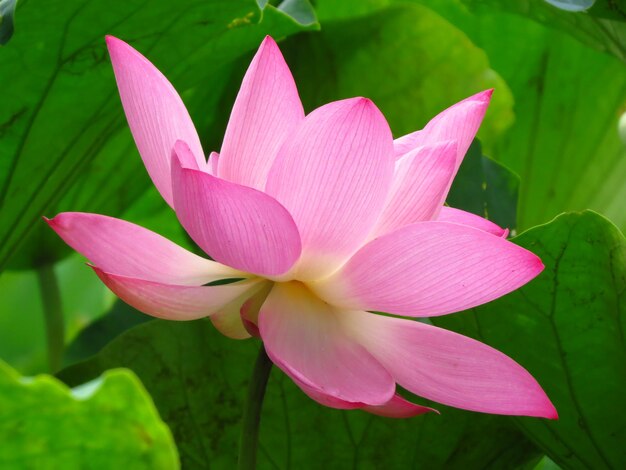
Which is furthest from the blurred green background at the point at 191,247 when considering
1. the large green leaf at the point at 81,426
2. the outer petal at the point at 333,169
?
the outer petal at the point at 333,169

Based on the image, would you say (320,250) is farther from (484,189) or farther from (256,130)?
(484,189)

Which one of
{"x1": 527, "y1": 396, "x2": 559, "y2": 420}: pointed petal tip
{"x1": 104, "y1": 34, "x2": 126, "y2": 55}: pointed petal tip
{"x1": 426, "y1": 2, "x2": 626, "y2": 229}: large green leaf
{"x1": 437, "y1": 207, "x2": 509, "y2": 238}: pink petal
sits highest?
{"x1": 104, "y1": 34, "x2": 126, "y2": 55}: pointed petal tip

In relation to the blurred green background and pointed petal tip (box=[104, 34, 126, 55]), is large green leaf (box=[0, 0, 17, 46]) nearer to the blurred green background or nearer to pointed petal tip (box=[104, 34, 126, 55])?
the blurred green background

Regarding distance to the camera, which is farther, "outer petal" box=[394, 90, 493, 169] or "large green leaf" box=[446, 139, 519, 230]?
"large green leaf" box=[446, 139, 519, 230]

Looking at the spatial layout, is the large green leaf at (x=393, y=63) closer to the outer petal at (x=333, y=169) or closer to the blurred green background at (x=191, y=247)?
A: the blurred green background at (x=191, y=247)

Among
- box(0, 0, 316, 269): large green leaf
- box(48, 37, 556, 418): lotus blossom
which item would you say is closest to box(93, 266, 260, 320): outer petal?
box(48, 37, 556, 418): lotus blossom
